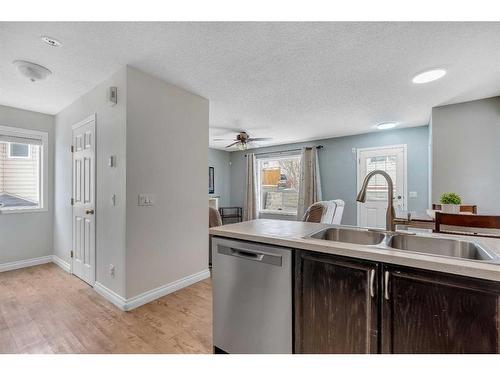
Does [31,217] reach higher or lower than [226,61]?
lower

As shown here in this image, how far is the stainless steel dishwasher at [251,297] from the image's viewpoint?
4.42 feet

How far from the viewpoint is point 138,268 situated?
7.87ft

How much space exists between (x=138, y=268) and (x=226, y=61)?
2177 millimetres

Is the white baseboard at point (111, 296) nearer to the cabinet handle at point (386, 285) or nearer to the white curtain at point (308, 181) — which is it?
the cabinet handle at point (386, 285)

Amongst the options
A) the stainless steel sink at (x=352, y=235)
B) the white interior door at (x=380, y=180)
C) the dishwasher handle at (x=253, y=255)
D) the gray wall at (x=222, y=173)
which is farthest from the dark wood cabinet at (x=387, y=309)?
the gray wall at (x=222, y=173)

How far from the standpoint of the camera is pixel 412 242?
55.6 inches

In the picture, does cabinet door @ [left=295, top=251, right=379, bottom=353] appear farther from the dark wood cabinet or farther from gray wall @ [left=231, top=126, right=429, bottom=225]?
gray wall @ [left=231, top=126, right=429, bottom=225]

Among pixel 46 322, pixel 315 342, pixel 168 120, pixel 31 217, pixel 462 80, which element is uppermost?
pixel 462 80

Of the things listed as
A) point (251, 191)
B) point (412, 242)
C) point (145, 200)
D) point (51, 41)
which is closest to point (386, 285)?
point (412, 242)

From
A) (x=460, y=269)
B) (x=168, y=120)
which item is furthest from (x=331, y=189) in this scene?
(x=460, y=269)

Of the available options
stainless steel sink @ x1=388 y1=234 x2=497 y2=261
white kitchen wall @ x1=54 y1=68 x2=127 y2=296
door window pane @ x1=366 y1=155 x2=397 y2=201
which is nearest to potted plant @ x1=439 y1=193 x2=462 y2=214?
stainless steel sink @ x1=388 y1=234 x2=497 y2=261

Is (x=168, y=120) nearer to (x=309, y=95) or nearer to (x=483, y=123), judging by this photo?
(x=309, y=95)

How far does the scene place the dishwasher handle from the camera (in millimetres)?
1366

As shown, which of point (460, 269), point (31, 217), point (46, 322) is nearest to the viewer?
point (460, 269)
